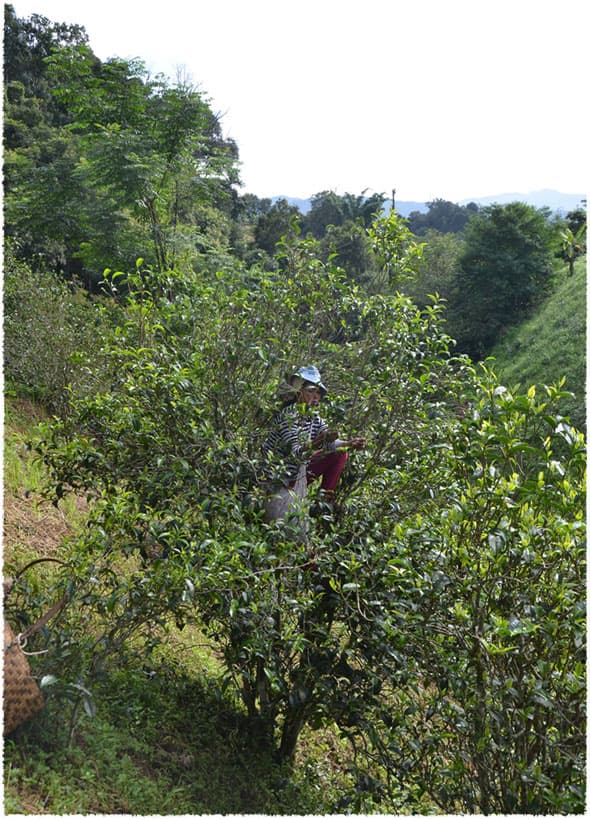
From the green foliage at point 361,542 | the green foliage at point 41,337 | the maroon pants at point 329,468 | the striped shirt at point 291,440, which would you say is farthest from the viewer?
the green foliage at point 41,337

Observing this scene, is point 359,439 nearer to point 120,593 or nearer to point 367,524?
point 367,524

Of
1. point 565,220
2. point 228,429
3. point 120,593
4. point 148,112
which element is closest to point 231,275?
point 228,429

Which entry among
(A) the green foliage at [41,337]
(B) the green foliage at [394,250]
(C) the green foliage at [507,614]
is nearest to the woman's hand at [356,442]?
(C) the green foliage at [507,614]

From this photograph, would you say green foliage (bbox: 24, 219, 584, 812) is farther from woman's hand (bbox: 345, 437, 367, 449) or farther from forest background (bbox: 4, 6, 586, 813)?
woman's hand (bbox: 345, 437, 367, 449)

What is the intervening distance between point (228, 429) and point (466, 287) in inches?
972

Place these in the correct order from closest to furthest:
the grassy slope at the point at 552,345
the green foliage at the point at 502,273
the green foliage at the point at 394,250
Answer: the green foliage at the point at 394,250, the grassy slope at the point at 552,345, the green foliage at the point at 502,273

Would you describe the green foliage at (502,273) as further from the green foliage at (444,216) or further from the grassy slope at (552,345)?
the green foliage at (444,216)

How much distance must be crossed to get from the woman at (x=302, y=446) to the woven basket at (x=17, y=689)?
1.40 meters

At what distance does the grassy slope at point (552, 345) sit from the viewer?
2136 cm

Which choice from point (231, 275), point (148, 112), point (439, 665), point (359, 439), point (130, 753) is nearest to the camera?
point (439, 665)

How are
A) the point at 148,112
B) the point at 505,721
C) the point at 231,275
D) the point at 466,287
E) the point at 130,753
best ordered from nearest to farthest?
the point at 505,721, the point at 130,753, the point at 231,275, the point at 148,112, the point at 466,287

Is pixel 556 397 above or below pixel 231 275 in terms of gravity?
below

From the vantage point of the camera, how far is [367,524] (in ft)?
11.5

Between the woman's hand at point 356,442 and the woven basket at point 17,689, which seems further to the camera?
the woman's hand at point 356,442
